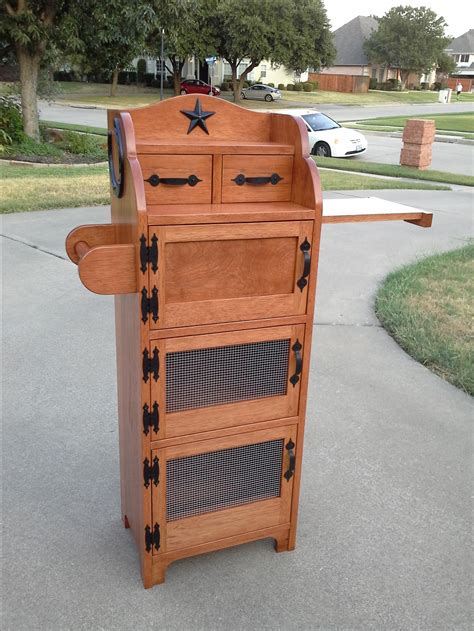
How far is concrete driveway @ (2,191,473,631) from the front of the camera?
233 centimetres

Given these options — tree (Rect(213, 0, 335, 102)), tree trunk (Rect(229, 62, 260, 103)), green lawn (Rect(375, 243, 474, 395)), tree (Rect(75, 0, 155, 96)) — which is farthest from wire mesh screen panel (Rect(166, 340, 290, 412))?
tree trunk (Rect(229, 62, 260, 103))

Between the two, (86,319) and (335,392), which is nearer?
(335,392)

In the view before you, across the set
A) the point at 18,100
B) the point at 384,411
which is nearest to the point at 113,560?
the point at 384,411

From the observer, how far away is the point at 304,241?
7.07ft

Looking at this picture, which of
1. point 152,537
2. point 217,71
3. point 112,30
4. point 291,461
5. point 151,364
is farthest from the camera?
point 217,71

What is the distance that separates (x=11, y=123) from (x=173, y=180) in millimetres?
12660

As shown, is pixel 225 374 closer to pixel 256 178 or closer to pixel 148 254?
pixel 148 254

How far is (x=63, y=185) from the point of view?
10148mm

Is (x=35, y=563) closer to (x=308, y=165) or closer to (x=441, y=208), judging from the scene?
(x=308, y=165)

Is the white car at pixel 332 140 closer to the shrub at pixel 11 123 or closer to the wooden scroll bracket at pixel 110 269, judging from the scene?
the shrub at pixel 11 123

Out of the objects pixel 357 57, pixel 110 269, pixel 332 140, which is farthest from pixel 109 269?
pixel 357 57

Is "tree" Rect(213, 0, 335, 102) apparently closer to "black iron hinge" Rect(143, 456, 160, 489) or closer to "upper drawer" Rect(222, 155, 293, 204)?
"upper drawer" Rect(222, 155, 293, 204)

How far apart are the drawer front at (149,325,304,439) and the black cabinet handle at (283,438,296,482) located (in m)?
0.15

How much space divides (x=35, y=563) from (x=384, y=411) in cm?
228
